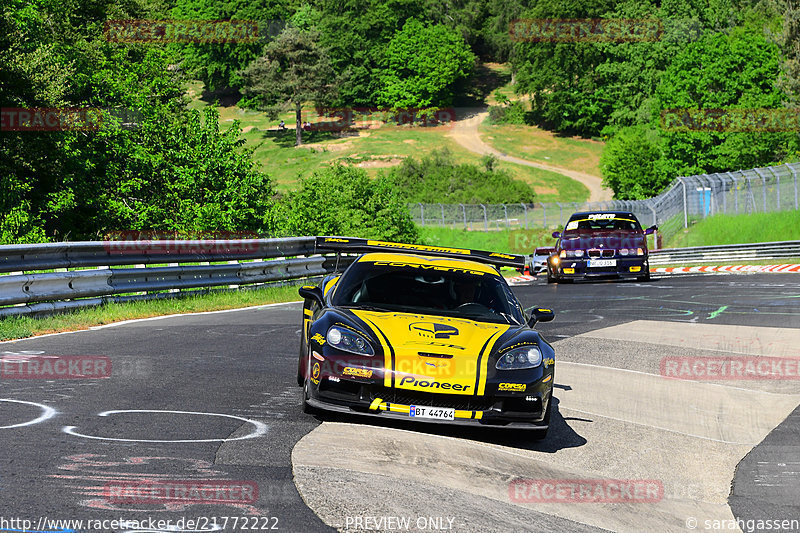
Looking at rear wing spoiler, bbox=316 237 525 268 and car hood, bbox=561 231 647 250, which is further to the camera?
car hood, bbox=561 231 647 250

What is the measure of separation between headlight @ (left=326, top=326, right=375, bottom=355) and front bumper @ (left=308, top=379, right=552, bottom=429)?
9.4 inches

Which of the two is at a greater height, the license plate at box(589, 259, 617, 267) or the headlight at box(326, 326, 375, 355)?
the headlight at box(326, 326, 375, 355)

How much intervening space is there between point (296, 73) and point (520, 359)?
388 feet

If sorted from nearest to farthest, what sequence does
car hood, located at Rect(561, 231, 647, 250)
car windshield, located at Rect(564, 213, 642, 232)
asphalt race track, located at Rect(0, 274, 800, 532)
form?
asphalt race track, located at Rect(0, 274, 800, 532) < car hood, located at Rect(561, 231, 647, 250) < car windshield, located at Rect(564, 213, 642, 232)

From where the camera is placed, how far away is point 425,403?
701 cm

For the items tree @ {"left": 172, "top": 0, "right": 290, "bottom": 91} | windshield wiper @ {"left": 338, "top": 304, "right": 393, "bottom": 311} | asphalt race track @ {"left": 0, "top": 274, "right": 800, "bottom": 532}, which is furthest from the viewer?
tree @ {"left": 172, "top": 0, "right": 290, "bottom": 91}

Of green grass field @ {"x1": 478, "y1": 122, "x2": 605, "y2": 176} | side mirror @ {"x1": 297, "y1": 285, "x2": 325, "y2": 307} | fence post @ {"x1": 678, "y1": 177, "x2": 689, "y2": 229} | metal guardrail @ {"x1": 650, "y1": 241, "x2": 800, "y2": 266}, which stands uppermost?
green grass field @ {"x1": 478, "y1": 122, "x2": 605, "y2": 176}

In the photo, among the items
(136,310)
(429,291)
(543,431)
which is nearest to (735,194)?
Answer: (136,310)

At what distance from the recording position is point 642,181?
3307 inches

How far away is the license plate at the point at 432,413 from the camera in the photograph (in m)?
6.98

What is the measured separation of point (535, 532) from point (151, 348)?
22.3ft

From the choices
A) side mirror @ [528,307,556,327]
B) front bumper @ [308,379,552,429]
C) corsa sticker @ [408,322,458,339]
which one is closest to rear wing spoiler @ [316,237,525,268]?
side mirror @ [528,307,556,327]

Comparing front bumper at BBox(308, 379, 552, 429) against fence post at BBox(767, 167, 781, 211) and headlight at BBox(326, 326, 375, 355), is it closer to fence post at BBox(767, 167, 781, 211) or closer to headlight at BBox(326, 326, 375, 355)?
headlight at BBox(326, 326, 375, 355)

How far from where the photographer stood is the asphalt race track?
498 centimetres
